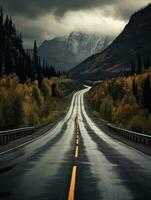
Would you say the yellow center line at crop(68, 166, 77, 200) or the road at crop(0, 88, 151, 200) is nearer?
the yellow center line at crop(68, 166, 77, 200)

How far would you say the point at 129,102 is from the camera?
404 feet

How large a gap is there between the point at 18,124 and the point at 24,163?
2338 inches

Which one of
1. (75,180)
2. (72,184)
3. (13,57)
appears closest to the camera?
(72,184)

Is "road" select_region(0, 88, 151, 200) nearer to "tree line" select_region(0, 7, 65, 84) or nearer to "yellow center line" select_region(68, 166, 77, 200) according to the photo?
"yellow center line" select_region(68, 166, 77, 200)

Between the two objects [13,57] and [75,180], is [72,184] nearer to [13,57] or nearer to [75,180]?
[75,180]

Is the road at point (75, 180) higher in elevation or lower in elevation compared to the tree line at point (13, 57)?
lower

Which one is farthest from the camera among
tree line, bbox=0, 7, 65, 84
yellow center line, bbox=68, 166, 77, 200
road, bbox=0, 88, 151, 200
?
tree line, bbox=0, 7, 65, 84

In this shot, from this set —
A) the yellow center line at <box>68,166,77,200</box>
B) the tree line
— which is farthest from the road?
the tree line

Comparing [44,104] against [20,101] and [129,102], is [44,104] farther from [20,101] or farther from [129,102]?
[20,101]

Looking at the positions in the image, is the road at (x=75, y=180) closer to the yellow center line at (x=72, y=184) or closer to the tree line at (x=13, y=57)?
the yellow center line at (x=72, y=184)

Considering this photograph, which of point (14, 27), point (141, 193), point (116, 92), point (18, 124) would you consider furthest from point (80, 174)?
point (14, 27)

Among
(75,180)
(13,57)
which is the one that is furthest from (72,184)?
(13,57)

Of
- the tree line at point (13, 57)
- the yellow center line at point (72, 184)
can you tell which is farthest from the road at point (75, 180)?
the tree line at point (13, 57)

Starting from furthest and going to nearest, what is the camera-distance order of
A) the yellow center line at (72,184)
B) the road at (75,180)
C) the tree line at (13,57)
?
1. the tree line at (13,57)
2. the road at (75,180)
3. the yellow center line at (72,184)
